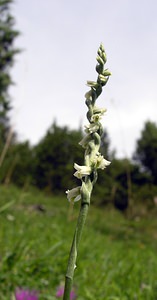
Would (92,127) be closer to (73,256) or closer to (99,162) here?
(99,162)

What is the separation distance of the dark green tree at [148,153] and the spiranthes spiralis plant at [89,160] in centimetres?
1722

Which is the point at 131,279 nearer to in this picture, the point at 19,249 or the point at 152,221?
the point at 19,249

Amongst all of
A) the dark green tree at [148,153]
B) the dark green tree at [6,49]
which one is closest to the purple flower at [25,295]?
the dark green tree at [148,153]

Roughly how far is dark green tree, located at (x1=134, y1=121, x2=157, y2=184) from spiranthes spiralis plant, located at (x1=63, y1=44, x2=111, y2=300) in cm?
1722

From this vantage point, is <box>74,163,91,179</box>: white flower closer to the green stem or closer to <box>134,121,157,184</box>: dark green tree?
the green stem

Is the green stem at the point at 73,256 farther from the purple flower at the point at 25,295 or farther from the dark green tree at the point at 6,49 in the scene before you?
the dark green tree at the point at 6,49

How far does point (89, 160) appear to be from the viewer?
598 millimetres

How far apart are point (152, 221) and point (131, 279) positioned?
22.0 feet

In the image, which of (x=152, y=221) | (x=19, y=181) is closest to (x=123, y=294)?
(x=152, y=221)

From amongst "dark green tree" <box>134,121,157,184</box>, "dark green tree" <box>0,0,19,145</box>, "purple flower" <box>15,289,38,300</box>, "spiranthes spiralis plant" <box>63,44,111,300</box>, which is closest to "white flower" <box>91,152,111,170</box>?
"spiranthes spiralis plant" <box>63,44,111,300</box>

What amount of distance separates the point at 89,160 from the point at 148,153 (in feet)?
66.6

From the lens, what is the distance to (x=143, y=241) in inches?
273

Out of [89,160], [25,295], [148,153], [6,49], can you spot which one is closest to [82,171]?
[89,160]

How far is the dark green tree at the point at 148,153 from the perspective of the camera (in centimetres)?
1931
